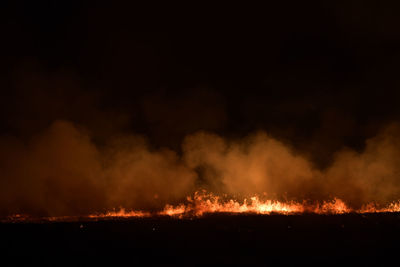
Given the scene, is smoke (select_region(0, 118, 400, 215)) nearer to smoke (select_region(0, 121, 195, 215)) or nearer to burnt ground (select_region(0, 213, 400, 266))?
smoke (select_region(0, 121, 195, 215))

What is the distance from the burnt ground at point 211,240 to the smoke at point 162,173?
4.84m

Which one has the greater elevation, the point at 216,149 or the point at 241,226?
the point at 216,149

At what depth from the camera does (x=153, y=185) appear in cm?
1667

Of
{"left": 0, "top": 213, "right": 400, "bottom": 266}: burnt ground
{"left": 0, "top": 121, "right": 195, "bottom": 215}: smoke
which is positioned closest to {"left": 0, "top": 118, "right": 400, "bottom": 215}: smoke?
{"left": 0, "top": 121, "right": 195, "bottom": 215}: smoke

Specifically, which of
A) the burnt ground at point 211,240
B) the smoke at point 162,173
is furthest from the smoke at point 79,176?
the burnt ground at point 211,240

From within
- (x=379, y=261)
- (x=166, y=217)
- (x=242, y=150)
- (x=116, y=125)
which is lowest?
(x=379, y=261)

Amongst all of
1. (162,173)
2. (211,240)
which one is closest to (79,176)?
(162,173)

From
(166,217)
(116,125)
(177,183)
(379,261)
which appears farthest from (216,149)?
(379,261)

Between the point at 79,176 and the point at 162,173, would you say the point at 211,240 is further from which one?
the point at 79,176

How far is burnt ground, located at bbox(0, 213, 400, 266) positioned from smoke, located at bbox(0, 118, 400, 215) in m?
4.84

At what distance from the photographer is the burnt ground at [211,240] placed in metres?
7.16

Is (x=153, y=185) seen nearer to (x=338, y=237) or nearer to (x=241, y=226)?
(x=241, y=226)

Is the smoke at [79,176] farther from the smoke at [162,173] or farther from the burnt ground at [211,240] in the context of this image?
the burnt ground at [211,240]

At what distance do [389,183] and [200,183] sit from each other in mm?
8994
